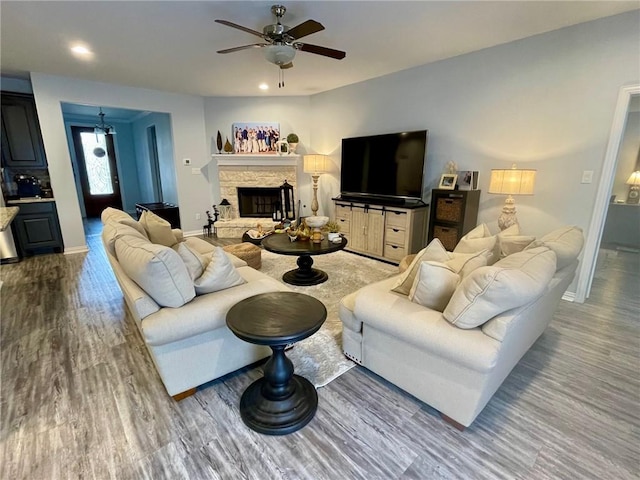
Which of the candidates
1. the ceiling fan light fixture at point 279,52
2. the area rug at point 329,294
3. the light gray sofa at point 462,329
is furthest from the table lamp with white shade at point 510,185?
the ceiling fan light fixture at point 279,52

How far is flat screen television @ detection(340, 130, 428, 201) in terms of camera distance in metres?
4.21

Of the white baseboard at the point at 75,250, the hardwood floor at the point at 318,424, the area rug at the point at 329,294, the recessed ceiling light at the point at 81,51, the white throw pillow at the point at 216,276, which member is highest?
the recessed ceiling light at the point at 81,51

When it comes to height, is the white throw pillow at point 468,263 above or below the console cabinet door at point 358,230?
above

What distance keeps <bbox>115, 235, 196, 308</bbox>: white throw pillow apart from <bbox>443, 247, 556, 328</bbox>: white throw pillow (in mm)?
1509

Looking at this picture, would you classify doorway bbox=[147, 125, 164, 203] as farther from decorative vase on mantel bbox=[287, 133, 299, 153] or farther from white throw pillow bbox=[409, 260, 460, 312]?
white throw pillow bbox=[409, 260, 460, 312]

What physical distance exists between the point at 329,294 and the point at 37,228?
15.6 ft

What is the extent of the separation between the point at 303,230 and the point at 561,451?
2825 millimetres

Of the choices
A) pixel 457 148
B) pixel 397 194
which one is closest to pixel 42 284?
pixel 397 194

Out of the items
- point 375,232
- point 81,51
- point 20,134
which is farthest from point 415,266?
point 20,134

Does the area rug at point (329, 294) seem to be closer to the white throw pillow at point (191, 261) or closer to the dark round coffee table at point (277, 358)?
the dark round coffee table at point (277, 358)

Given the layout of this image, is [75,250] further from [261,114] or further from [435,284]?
[435,284]

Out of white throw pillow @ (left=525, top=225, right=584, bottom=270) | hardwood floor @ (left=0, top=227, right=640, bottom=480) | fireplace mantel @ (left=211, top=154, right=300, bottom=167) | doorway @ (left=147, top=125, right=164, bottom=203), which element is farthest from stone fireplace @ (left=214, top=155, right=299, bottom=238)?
white throw pillow @ (left=525, top=225, right=584, bottom=270)

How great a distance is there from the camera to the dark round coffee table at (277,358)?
61.1 inches

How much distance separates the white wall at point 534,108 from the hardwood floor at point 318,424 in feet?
5.01
